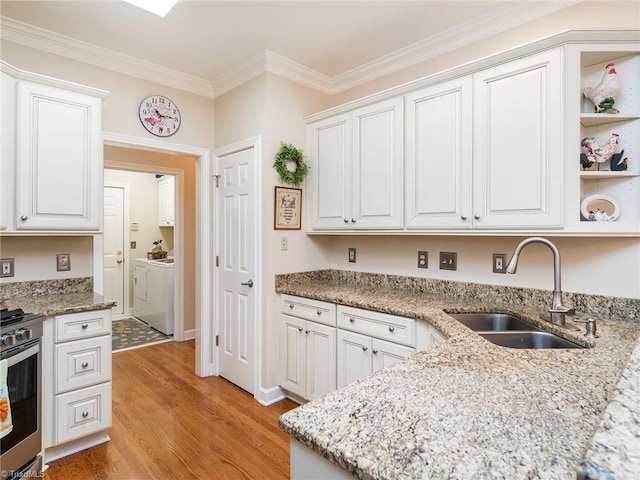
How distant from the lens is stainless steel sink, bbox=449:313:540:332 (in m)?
1.95

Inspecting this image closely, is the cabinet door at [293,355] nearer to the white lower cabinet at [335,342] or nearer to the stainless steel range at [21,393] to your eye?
the white lower cabinet at [335,342]

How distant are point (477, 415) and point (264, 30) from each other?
2.51 meters

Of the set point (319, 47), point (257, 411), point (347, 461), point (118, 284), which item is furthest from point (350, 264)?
point (118, 284)

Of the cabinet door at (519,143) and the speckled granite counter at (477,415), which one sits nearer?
the speckled granite counter at (477,415)

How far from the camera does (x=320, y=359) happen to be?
2.46 meters

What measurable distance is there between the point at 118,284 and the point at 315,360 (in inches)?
159

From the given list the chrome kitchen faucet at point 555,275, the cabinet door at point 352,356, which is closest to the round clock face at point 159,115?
the cabinet door at point 352,356

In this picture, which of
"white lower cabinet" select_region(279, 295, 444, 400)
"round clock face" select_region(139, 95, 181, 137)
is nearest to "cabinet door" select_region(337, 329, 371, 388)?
"white lower cabinet" select_region(279, 295, 444, 400)

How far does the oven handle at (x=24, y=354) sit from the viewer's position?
1.63 meters

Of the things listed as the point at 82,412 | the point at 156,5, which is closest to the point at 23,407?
the point at 82,412

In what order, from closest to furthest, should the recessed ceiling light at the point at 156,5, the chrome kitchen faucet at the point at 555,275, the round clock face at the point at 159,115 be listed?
the chrome kitchen faucet at the point at 555,275, the recessed ceiling light at the point at 156,5, the round clock face at the point at 159,115

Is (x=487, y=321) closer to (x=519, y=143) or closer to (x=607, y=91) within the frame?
(x=519, y=143)

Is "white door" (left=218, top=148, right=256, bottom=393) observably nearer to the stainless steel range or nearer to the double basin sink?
the stainless steel range

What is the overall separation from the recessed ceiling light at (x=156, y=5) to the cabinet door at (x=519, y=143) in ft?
5.84
